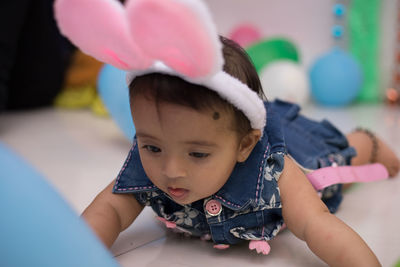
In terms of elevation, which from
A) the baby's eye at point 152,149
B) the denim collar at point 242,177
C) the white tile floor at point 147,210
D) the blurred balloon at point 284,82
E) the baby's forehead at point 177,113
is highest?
the baby's forehead at point 177,113

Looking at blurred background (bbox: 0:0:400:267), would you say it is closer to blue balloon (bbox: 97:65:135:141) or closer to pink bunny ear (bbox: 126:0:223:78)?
blue balloon (bbox: 97:65:135:141)

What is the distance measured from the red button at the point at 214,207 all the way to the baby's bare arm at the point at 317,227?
10 centimetres

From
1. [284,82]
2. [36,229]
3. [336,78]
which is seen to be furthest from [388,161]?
[36,229]

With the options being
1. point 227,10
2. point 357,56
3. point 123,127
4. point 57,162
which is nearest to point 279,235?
point 123,127

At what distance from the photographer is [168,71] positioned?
2.09 ft

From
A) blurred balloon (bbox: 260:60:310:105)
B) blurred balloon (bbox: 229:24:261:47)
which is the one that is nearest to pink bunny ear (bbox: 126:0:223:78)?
blurred balloon (bbox: 260:60:310:105)

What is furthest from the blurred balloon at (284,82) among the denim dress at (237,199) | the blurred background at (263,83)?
the denim dress at (237,199)

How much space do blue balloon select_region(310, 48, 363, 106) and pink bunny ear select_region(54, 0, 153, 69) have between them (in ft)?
4.24

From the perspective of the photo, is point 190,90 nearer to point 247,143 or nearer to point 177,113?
point 177,113

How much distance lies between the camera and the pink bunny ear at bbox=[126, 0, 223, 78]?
20.7 inches

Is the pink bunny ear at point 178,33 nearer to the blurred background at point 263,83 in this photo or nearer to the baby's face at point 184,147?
the baby's face at point 184,147

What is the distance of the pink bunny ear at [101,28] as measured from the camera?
0.59 meters

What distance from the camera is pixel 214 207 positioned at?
0.75 metres

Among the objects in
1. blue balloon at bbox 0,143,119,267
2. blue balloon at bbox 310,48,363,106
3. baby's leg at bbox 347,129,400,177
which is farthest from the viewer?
→ blue balloon at bbox 310,48,363,106
